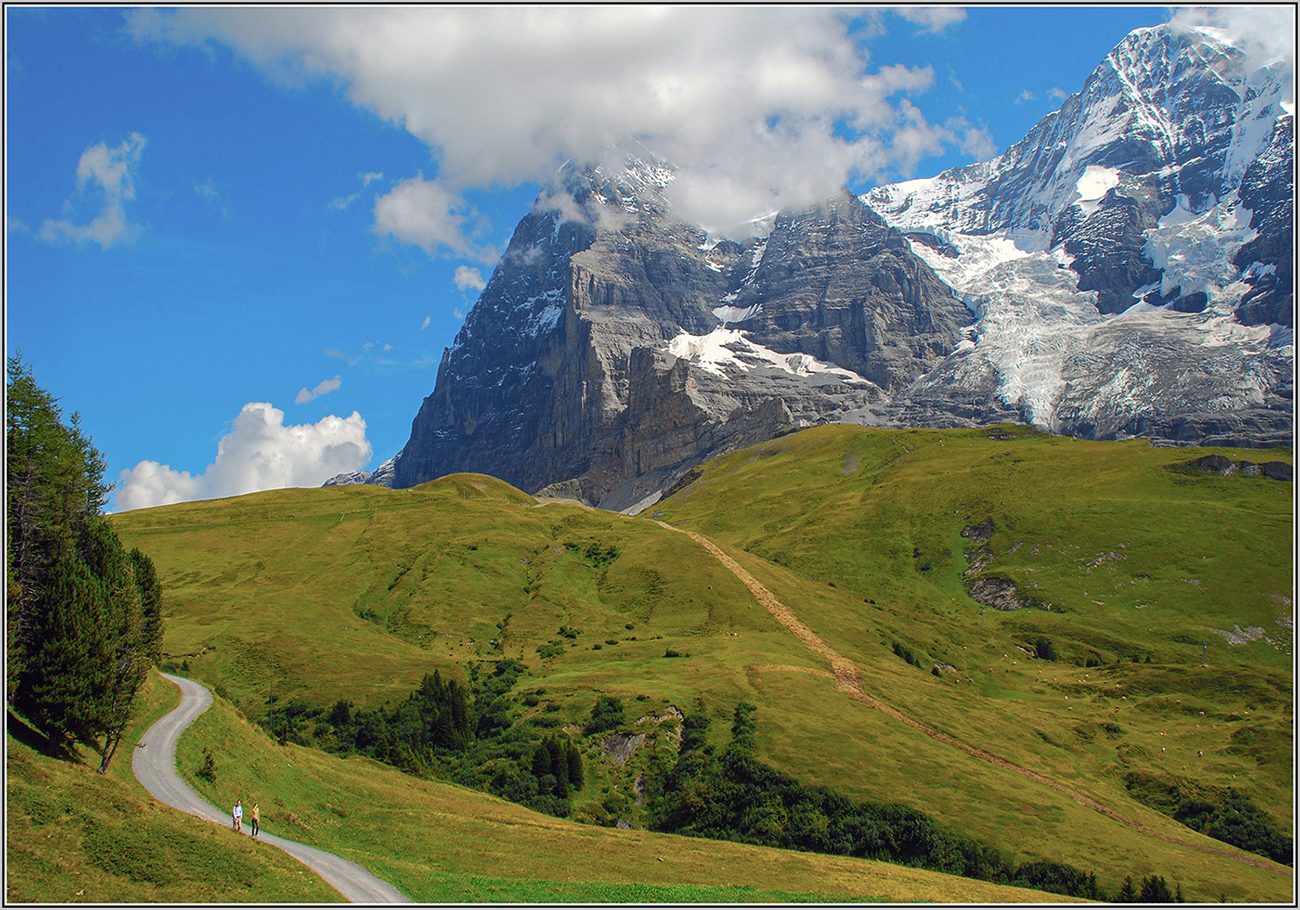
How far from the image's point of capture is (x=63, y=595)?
45.7 meters

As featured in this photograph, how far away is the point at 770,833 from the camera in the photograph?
251 ft

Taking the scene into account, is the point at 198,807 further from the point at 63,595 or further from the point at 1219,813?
the point at 1219,813

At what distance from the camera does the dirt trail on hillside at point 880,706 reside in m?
81.2

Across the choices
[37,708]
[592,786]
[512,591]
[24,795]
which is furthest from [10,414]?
[512,591]

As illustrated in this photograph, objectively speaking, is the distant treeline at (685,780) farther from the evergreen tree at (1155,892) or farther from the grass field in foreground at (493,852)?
the grass field in foreground at (493,852)

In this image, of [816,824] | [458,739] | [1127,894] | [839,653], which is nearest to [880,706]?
[839,653]

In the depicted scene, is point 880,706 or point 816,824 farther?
point 880,706

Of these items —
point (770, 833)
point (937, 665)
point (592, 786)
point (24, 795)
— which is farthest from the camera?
point (937, 665)

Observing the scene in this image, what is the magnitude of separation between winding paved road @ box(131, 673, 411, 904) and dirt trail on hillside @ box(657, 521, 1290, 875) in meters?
73.3

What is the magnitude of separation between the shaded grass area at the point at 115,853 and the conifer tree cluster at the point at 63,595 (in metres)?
4.15

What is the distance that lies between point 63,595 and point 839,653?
102m

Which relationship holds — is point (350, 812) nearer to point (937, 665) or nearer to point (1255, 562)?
point (937, 665)

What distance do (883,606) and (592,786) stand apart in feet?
322

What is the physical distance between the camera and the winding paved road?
1509 inches
